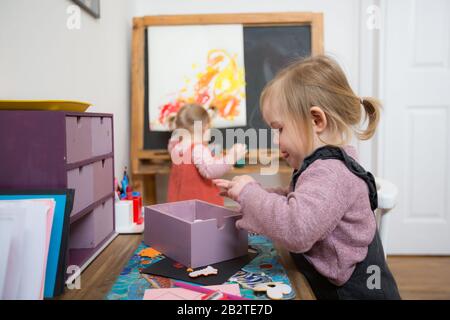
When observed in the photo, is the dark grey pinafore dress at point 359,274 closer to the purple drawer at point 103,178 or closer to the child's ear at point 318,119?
the child's ear at point 318,119

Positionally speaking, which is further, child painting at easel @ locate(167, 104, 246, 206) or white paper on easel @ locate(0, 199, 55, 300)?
child painting at easel @ locate(167, 104, 246, 206)

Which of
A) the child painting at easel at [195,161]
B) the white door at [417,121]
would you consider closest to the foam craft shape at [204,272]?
the child painting at easel at [195,161]

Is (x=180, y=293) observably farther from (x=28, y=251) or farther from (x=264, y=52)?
(x=264, y=52)

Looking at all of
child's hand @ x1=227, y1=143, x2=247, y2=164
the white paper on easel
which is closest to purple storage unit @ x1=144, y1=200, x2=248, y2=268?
the white paper on easel

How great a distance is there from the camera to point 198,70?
2.19 metres

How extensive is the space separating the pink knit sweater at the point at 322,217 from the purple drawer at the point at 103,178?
411 mm

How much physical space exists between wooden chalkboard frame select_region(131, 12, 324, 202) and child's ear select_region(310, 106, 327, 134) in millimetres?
1336

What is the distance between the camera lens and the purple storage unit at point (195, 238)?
2.55 ft

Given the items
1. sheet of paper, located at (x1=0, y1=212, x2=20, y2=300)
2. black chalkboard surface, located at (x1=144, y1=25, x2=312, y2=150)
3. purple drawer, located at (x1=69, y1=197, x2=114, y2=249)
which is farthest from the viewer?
black chalkboard surface, located at (x1=144, y1=25, x2=312, y2=150)

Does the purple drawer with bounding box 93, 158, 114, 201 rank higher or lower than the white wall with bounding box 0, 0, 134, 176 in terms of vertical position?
lower

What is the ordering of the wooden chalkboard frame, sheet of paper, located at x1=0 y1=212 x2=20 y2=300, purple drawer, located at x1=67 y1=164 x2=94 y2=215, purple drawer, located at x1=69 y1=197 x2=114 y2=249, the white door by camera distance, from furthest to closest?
the white door
the wooden chalkboard frame
purple drawer, located at x1=69 y1=197 x2=114 y2=249
purple drawer, located at x1=67 y1=164 x2=94 y2=215
sheet of paper, located at x1=0 y1=212 x2=20 y2=300

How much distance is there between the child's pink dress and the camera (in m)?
1.79

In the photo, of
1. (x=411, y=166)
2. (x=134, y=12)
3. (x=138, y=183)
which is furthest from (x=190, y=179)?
(x=411, y=166)

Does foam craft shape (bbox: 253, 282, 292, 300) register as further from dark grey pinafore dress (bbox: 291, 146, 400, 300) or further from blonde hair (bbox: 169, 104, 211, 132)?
blonde hair (bbox: 169, 104, 211, 132)
